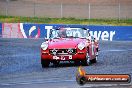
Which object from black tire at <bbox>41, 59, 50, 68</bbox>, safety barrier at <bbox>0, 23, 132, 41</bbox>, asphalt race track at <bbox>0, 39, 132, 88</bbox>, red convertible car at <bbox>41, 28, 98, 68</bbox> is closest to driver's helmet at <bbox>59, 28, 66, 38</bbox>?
red convertible car at <bbox>41, 28, 98, 68</bbox>

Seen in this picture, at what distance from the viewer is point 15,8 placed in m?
54.9

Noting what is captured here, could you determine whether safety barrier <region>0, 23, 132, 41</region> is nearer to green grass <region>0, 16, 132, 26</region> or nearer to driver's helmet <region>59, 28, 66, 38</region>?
green grass <region>0, 16, 132, 26</region>

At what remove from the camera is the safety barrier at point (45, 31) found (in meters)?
40.2

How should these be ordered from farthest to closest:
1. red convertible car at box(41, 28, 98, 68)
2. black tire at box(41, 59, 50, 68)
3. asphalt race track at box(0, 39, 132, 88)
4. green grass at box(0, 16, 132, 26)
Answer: green grass at box(0, 16, 132, 26), black tire at box(41, 59, 50, 68), red convertible car at box(41, 28, 98, 68), asphalt race track at box(0, 39, 132, 88)

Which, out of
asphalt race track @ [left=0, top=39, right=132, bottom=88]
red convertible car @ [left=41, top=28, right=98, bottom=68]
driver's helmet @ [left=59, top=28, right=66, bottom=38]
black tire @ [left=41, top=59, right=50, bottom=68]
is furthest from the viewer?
driver's helmet @ [left=59, top=28, right=66, bottom=38]

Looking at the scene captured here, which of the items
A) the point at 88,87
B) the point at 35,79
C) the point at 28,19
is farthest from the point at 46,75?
the point at 28,19

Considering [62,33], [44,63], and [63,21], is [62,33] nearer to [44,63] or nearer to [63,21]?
[44,63]

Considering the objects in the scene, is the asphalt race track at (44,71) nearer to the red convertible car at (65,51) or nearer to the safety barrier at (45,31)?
the red convertible car at (65,51)

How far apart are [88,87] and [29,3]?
43.3 meters

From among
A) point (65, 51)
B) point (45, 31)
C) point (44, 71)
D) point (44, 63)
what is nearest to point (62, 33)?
point (65, 51)

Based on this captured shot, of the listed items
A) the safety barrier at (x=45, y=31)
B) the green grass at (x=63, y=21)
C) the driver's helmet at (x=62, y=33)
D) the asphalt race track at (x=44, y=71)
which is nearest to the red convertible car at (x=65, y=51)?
the asphalt race track at (x=44, y=71)

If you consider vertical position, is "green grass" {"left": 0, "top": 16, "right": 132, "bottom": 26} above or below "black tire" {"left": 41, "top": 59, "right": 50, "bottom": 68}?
above

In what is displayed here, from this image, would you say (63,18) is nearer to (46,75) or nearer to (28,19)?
(28,19)

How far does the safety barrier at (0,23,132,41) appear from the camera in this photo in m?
40.2
